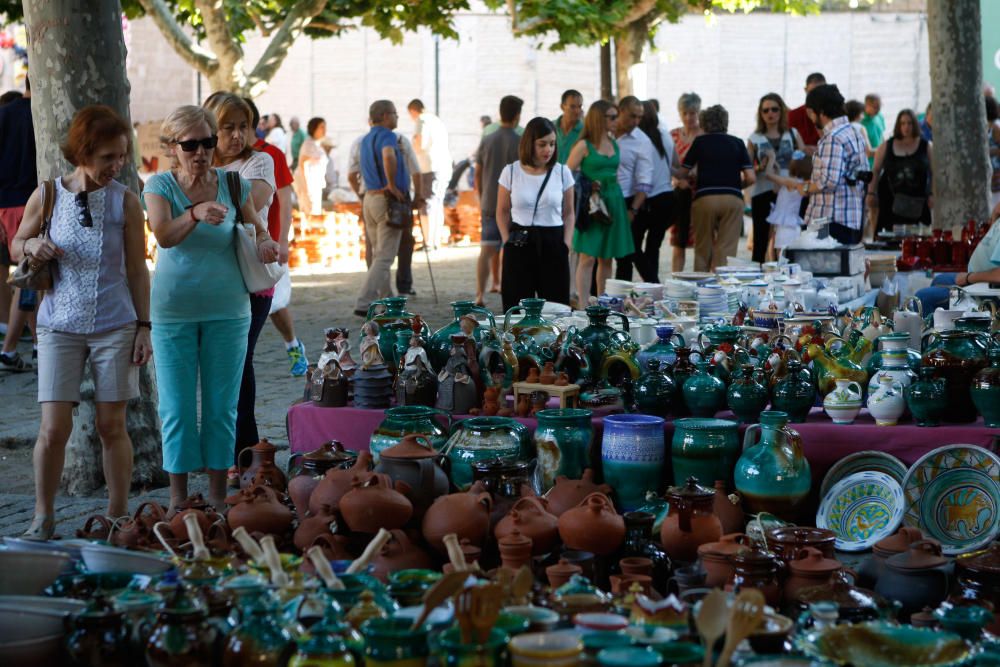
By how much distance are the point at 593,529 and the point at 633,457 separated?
91 cm

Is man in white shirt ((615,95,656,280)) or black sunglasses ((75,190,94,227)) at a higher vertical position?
man in white shirt ((615,95,656,280))

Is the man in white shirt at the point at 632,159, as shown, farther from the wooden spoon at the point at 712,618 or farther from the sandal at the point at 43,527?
the wooden spoon at the point at 712,618

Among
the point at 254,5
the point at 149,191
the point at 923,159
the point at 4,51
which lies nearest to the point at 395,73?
the point at 4,51

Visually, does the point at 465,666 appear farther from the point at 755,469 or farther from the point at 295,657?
the point at 755,469

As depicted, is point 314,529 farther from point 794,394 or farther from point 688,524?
point 794,394

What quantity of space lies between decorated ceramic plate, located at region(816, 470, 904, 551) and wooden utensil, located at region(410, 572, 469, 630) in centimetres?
211

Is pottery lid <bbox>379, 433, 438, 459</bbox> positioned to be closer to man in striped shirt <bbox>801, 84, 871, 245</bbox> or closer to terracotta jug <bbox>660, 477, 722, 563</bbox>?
terracotta jug <bbox>660, 477, 722, 563</bbox>

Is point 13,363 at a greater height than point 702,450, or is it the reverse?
point 702,450

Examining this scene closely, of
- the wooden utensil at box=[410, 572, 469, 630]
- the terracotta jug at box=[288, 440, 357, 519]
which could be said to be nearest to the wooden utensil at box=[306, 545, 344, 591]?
the wooden utensil at box=[410, 572, 469, 630]

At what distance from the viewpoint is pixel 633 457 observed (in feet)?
14.4

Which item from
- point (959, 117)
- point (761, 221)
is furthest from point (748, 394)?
point (959, 117)

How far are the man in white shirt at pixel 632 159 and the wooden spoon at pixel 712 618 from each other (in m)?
7.23

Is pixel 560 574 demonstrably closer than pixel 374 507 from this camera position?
Yes

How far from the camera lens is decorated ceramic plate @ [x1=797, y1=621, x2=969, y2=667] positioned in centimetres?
249
